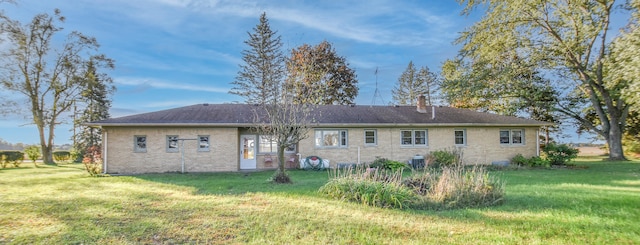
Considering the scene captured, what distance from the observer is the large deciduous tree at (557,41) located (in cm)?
2091

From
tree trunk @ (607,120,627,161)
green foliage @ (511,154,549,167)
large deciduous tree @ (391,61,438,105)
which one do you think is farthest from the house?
large deciduous tree @ (391,61,438,105)

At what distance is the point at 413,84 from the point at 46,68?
36254 millimetres

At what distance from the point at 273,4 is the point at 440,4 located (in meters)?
7.52

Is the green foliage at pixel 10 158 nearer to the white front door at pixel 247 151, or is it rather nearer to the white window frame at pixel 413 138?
the white front door at pixel 247 151

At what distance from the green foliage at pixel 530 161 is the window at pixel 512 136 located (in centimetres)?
98

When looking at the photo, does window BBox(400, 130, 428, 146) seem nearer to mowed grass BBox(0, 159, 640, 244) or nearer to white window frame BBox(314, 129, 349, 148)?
white window frame BBox(314, 129, 349, 148)

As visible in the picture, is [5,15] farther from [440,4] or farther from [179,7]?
[440,4]

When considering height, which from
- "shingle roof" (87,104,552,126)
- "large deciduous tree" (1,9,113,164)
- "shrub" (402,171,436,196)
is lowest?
"shrub" (402,171,436,196)

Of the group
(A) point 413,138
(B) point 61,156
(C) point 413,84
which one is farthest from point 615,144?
(B) point 61,156

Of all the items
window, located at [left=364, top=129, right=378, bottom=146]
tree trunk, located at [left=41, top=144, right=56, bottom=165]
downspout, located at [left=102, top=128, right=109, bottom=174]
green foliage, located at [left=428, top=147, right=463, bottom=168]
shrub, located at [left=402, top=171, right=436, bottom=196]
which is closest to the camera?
shrub, located at [left=402, top=171, right=436, bottom=196]

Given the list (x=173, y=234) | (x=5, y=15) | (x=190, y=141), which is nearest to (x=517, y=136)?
(x=190, y=141)

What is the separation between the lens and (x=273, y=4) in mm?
14992

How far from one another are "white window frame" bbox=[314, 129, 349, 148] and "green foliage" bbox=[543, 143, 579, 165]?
1114 centimetres

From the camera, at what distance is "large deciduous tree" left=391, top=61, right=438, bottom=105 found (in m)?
39.2
